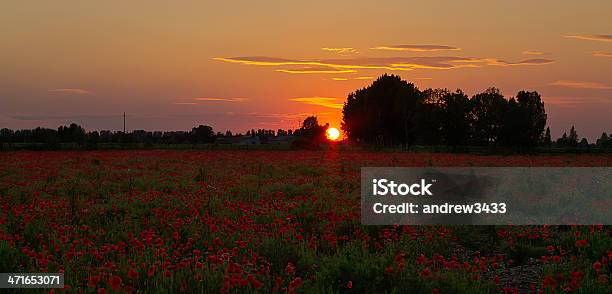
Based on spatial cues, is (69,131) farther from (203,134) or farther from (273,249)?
(273,249)

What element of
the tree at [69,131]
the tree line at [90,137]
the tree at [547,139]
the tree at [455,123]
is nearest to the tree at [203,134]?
the tree line at [90,137]

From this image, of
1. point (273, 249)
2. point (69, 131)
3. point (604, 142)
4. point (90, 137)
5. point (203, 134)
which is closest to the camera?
point (273, 249)

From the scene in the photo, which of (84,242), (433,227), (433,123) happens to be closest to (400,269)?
(433,227)

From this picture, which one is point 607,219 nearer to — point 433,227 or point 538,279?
point 433,227

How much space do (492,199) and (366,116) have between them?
2925 inches

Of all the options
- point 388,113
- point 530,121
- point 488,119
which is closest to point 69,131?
point 388,113

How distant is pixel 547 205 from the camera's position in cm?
1273

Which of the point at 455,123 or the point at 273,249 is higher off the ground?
the point at 455,123

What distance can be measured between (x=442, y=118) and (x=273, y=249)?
73.0 meters

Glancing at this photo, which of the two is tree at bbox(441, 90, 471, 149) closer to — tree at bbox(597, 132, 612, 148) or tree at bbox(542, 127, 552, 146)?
tree at bbox(542, 127, 552, 146)

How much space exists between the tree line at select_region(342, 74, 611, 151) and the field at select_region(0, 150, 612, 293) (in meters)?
66.1

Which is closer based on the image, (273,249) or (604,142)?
(273,249)

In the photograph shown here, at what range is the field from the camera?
632 centimetres

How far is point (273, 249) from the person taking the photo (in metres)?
8.28
